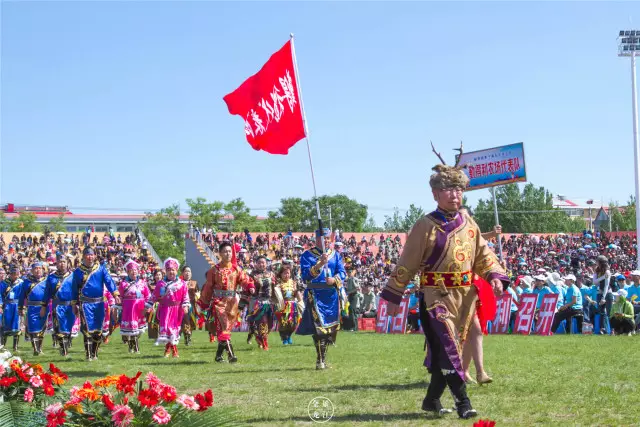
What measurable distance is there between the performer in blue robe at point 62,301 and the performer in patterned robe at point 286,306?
5.13 m

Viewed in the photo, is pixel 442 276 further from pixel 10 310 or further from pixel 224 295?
pixel 10 310

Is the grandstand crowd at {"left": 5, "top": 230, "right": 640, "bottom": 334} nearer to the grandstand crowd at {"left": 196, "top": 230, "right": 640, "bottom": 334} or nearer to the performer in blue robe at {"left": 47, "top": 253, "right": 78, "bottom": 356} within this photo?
the grandstand crowd at {"left": 196, "top": 230, "right": 640, "bottom": 334}

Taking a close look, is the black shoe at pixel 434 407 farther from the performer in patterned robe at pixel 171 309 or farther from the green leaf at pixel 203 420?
the performer in patterned robe at pixel 171 309

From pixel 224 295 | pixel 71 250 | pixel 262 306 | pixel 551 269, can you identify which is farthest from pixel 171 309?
pixel 71 250

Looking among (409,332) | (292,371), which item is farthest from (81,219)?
(292,371)

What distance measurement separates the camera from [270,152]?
40.7 feet

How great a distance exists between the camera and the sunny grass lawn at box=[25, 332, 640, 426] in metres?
7.36

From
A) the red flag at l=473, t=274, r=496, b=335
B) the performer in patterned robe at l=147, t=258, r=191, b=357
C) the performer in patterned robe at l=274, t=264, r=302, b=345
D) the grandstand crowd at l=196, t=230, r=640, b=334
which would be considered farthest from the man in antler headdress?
the performer in patterned robe at l=274, t=264, r=302, b=345

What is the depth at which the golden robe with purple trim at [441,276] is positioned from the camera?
739cm

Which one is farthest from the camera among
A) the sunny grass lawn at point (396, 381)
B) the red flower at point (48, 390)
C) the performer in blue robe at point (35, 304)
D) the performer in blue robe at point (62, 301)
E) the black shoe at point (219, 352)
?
the performer in blue robe at point (35, 304)

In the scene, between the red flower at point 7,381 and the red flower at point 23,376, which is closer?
the red flower at point 7,381

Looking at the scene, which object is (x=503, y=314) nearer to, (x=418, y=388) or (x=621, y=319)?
(x=621, y=319)

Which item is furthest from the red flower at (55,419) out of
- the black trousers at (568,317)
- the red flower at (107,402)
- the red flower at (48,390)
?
the black trousers at (568,317)

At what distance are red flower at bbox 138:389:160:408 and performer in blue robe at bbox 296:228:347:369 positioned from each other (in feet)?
22.5
